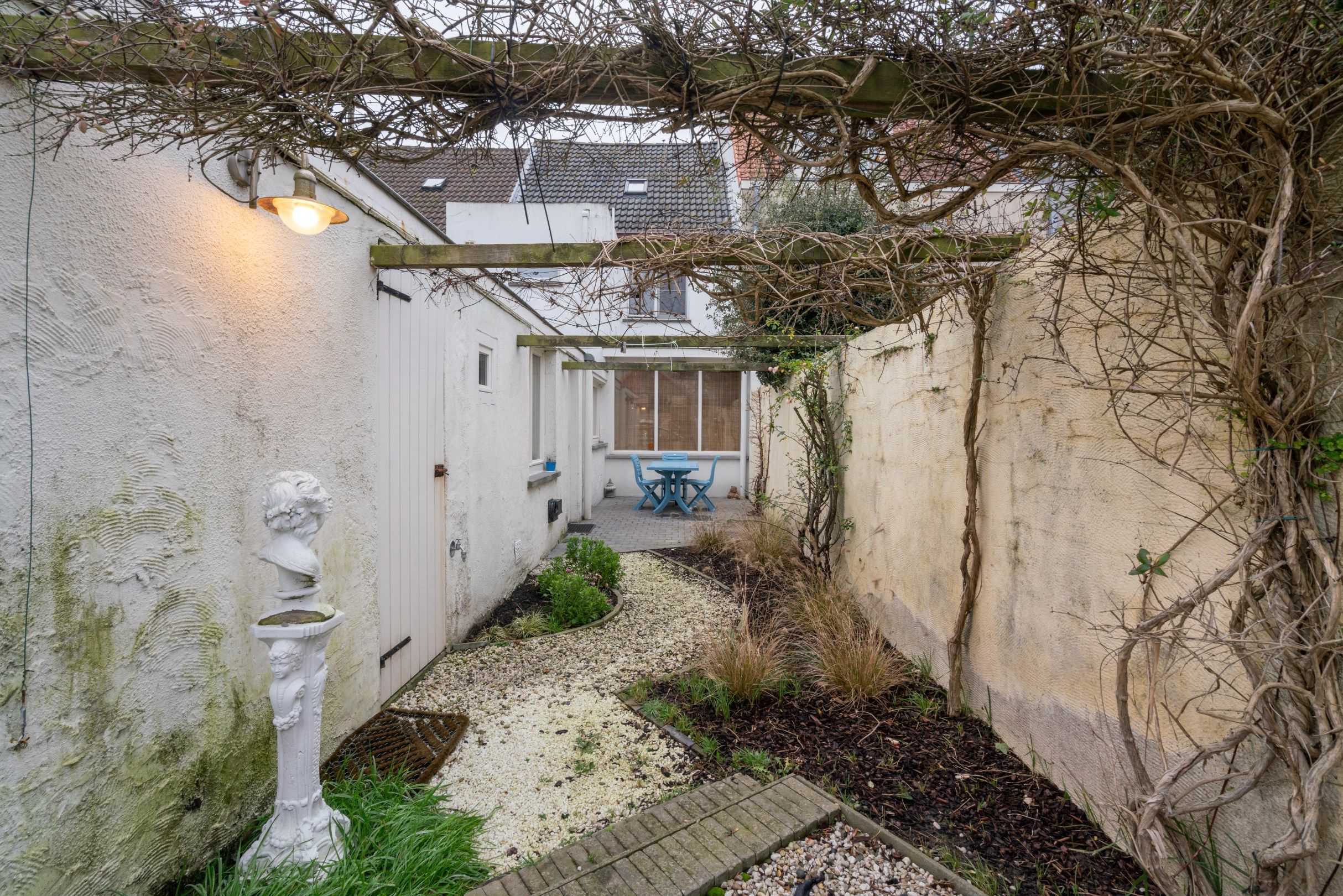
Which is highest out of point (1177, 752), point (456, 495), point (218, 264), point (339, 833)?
point (218, 264)

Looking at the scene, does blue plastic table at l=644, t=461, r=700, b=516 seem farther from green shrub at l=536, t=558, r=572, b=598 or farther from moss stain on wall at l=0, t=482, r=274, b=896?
moss stain on wall at l=0, t=482, r=274, b=896

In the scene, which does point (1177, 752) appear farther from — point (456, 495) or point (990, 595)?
point (456, 495)

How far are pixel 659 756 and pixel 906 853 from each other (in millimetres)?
1177

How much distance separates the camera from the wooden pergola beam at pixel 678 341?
14.3 ft

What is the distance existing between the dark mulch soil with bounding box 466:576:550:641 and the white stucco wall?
1.89 meters

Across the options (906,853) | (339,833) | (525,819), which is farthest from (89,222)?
(906,853)

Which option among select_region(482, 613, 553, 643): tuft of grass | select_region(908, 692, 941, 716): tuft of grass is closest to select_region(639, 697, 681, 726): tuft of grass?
select_region(908, 692, 941, 716): tuft of grass

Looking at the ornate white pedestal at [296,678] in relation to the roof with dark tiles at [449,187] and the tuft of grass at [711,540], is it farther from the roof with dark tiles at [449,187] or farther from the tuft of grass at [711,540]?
the roof with dark tiles at [449,187]

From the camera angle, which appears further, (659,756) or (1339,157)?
(659,756)

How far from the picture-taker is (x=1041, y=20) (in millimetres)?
1588

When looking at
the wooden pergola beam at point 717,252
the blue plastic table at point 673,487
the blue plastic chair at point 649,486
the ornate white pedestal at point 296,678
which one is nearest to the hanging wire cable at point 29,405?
the ornate white pedestal at point 296,678

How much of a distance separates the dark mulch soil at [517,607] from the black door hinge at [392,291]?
2.49 m

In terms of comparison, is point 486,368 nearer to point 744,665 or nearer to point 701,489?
A: point 744,665

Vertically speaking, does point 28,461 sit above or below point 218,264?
below
